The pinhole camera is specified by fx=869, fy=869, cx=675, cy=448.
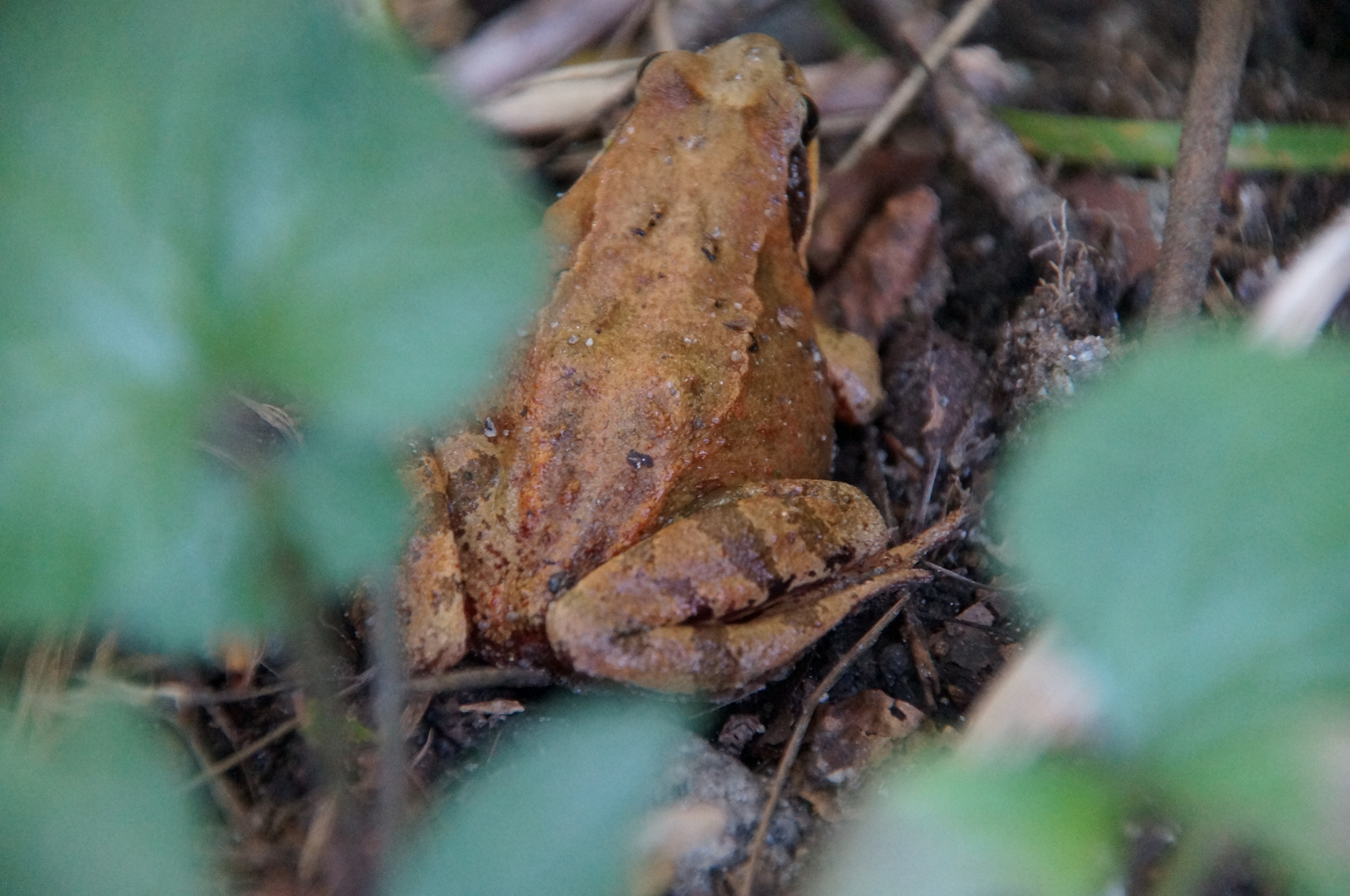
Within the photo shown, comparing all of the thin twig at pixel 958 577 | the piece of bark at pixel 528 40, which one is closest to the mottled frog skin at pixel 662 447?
the thin twig at pixel 958 577

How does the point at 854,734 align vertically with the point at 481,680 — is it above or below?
below

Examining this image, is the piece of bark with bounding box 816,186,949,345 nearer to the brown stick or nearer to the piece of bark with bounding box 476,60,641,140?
the brown stick

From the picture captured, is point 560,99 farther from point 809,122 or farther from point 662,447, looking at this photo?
point 662,447

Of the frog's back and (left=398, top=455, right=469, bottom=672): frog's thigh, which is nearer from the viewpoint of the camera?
(left=398, top=455, right=469, bottom=672): frog's thigh

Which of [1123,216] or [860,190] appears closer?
[1123,216]

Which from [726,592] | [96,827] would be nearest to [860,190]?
[726,592]

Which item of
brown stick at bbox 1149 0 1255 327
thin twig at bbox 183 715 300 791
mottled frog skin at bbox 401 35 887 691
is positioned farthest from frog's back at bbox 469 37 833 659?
brown stick at bbox 1149 0 1255 327

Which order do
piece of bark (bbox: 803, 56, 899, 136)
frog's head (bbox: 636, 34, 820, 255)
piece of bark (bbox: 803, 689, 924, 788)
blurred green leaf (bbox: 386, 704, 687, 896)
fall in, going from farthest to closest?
1. piece of bark (bbox: 803, 56, 899, 136)
2. frog's head (bbox: 636, 34, 820, 255)
3. piece of bark (bbox: 803, 689, 924, 788)
4. blurred green leaf (bbox: 386, 704, 687, 896)

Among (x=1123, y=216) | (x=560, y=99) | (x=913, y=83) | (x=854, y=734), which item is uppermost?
(x=560, y=99)
